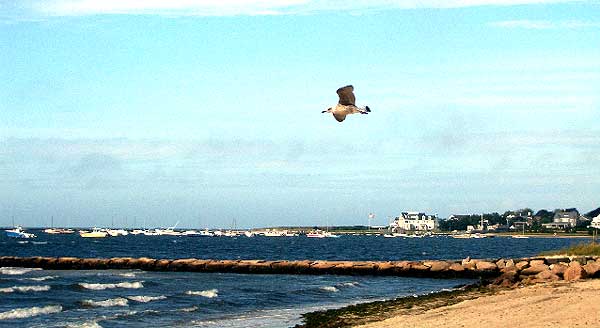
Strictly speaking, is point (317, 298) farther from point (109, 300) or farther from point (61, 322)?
point (61, 322)

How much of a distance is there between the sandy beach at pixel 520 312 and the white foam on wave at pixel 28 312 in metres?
12.5

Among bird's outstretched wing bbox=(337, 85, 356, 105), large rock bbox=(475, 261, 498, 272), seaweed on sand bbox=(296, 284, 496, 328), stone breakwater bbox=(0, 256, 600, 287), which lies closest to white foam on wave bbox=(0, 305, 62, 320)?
seaweed on sand bbox=(296, 284, 496, 328)

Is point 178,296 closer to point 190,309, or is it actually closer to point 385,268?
point 190,309

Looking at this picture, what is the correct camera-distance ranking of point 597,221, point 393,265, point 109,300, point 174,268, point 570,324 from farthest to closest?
point 597,221, point 174,268, point 393,265, point 109,300, point 570,324

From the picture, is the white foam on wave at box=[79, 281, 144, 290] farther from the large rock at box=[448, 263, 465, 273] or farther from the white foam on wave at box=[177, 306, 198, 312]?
the large rock at box=[448, 263, 465, 273]

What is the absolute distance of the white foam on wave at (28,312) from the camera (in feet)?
97.4

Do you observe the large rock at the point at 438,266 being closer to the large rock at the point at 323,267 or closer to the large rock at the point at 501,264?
the large rock at the point at 501,264

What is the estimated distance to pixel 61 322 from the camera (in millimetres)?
27859

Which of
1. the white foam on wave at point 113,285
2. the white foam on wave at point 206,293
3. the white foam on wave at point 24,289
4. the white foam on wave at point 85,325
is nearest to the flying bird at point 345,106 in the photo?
the white foam on wave at point 85,325

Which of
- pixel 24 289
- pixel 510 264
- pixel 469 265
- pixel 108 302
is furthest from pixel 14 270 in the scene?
pixel 510 264

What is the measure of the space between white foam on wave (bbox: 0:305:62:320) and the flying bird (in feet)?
52.2

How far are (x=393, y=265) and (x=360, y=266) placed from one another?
189 cm

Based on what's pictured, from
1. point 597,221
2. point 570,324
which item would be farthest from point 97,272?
point 597,221

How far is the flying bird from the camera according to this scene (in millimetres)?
17141
